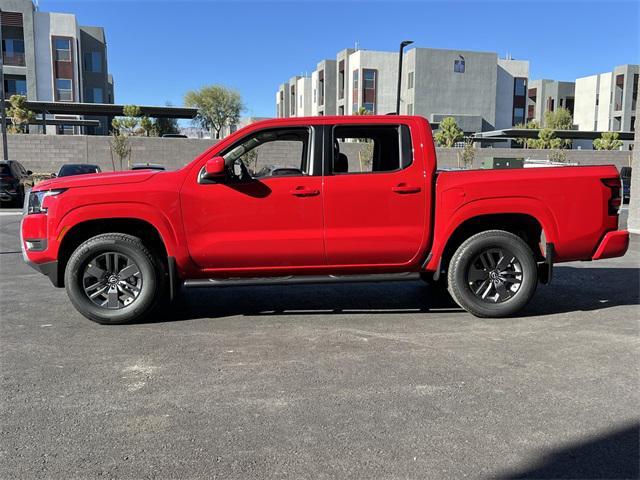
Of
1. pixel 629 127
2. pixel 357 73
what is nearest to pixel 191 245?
pixel 357 73

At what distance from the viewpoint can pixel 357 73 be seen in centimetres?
5984

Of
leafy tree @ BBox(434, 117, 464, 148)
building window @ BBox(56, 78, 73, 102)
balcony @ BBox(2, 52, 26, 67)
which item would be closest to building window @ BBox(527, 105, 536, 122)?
leafy tree @ BBox(434, 117, 464, 148)

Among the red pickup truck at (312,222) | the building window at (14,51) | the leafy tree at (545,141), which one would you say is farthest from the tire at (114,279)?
the building window at (14,51)

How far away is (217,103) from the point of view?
76312mm

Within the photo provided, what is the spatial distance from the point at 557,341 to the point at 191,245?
3.57 metres

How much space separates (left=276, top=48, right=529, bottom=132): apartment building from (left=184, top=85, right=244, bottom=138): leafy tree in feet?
54.2

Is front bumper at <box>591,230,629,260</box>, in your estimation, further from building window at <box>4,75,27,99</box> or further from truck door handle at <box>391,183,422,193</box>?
building window at <box>4,75,27,99</box>

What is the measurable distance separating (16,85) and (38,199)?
5118cm

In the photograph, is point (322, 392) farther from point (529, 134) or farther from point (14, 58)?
point (14, 58)

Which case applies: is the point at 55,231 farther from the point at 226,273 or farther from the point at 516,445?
the point at 516,445

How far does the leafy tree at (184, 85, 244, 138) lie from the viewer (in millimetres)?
75812

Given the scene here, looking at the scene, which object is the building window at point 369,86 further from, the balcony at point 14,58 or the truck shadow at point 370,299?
the truck shadow at point 370,299

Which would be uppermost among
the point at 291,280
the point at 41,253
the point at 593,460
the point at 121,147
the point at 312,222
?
the point at 121,147

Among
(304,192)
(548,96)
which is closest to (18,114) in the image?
(304,192)
